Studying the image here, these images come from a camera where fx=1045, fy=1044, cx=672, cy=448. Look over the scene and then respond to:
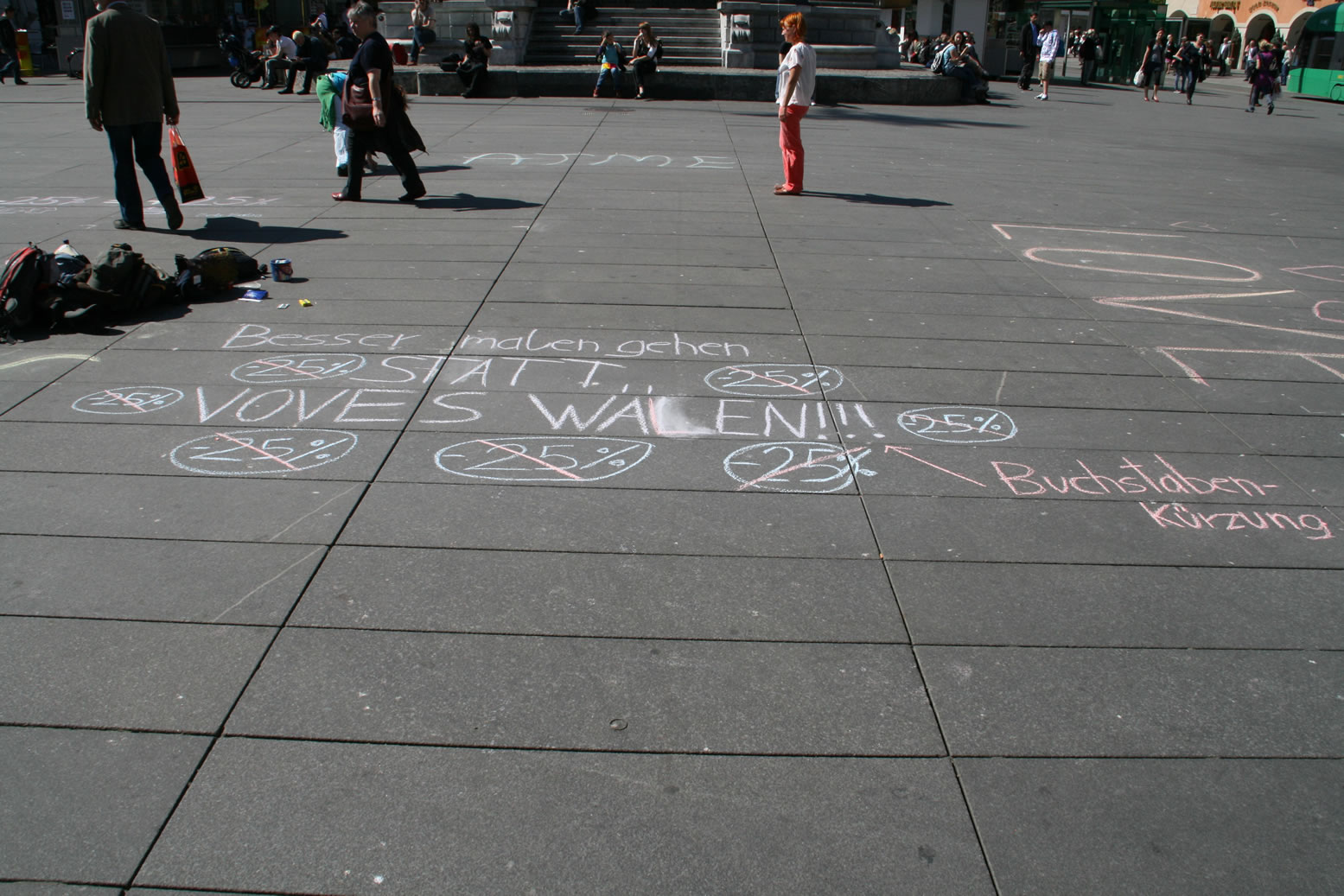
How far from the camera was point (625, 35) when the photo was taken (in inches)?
993

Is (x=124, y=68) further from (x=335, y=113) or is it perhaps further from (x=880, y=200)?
(x=880, y=200)

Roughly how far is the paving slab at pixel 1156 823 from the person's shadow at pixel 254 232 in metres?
7.40

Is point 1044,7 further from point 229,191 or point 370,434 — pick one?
point 370,434

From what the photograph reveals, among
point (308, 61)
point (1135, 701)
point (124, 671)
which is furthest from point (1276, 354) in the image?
point (308, 61)

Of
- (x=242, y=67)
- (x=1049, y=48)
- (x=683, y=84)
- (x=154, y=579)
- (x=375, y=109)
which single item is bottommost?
(x=154, y=579)

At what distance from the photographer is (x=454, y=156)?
43.8 feet

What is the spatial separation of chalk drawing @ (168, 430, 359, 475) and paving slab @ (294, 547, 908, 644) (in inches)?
35.8

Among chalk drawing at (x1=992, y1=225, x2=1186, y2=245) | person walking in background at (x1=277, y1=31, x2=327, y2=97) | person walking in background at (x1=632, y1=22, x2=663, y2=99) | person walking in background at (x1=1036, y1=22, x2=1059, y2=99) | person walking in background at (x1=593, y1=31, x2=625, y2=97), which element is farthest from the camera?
person walking in background at (x1=1036, y1=22, x2=1059, y2=99)

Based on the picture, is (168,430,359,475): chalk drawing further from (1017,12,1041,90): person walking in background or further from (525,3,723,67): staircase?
(1017,12,1041,90): person walking in background

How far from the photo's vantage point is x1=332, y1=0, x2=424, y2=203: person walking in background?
929cm

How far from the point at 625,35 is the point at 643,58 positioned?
441cm

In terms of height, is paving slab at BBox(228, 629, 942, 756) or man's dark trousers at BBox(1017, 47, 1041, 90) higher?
man's dark trousers at BBox(1017, 47, 1041, 90)

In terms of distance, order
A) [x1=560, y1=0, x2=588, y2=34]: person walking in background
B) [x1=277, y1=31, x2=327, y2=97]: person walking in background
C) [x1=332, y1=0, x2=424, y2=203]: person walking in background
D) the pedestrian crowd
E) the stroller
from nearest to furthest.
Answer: the pedestrian crowd → [x1=332, y1=0, x2=424, y2=203]: person walking in background → [x1=277, y1=31, x2=327, y2=97]: person walking in background → the stroller → [x1=560, y1=0, x2=588, y2=34]: person walking in background

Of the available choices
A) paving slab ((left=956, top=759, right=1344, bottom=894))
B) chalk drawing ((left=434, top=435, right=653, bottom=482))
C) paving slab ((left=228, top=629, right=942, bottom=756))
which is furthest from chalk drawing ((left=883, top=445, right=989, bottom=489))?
paving slab ((left=956, top=759, right=1344, bottom=894))
